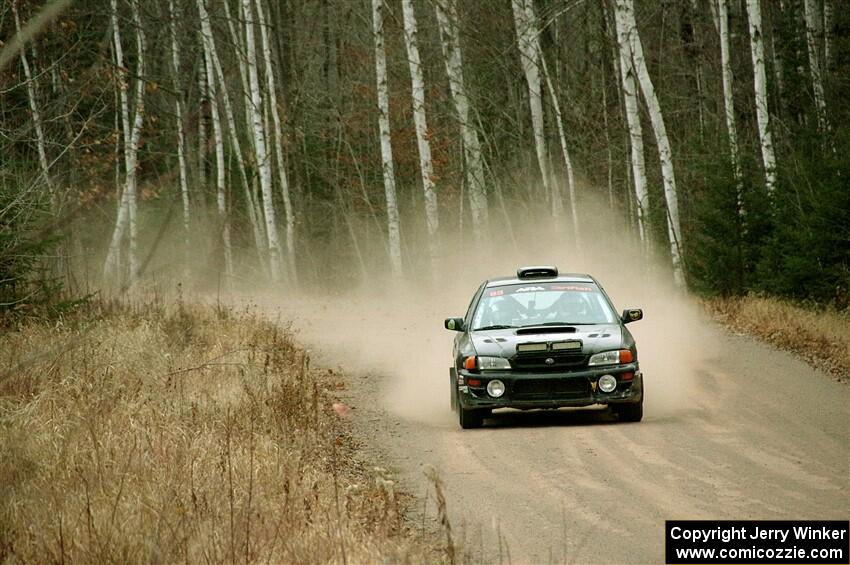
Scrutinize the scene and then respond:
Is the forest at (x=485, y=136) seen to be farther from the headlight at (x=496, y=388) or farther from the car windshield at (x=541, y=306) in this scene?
the headlight at (x=496, y=388)

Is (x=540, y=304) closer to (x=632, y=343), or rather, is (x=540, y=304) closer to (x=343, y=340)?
(x=632, y=343)

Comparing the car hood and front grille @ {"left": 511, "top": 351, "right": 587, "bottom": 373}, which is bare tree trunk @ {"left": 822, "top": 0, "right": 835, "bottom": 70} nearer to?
the car hood

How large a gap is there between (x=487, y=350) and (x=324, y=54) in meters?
42.8

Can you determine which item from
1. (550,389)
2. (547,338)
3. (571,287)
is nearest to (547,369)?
(550,389)

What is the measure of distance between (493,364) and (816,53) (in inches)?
988

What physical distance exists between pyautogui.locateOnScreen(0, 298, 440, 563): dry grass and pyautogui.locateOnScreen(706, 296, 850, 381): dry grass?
740 centimetres

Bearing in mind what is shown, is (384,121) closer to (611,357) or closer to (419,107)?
(419,107)

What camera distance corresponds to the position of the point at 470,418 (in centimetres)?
1289

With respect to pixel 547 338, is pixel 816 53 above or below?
above

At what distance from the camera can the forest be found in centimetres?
2530

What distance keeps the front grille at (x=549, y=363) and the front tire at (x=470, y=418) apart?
70cm

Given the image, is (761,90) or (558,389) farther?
(761,90)

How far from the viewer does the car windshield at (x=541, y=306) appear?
1365cm

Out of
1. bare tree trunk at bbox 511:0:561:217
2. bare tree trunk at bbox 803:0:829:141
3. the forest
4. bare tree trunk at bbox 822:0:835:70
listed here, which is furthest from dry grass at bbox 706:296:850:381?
bare tree trunk at bbox 822:0:835:70
